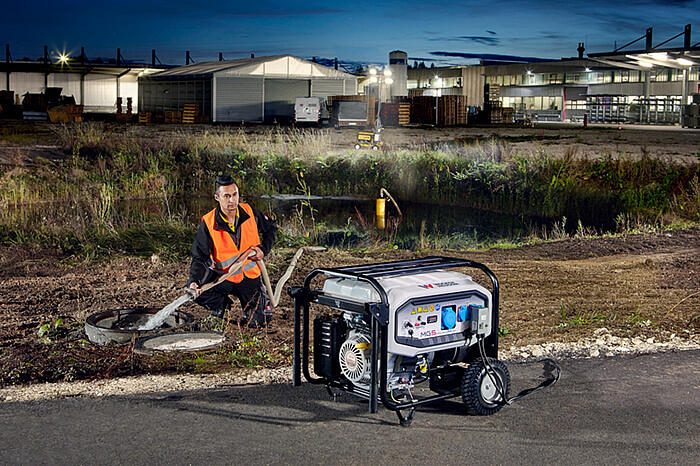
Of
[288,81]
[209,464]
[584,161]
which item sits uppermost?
[288,81]

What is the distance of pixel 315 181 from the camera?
27141mm

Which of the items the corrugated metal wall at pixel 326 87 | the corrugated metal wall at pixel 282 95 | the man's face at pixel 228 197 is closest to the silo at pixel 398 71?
the corrugated metal wall at pixel 326 87

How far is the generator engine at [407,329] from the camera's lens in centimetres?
549

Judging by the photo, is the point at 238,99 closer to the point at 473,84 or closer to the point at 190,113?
the point at 190,113

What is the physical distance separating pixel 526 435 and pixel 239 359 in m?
2.87

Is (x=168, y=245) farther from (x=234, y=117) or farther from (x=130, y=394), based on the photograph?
(x=234, y=117)

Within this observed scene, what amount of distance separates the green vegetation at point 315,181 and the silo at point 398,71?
880 inches

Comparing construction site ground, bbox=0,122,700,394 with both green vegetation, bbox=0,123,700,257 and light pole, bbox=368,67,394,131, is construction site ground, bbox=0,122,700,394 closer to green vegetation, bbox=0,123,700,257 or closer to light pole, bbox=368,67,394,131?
green vegetation, bbox=0,123,700,257

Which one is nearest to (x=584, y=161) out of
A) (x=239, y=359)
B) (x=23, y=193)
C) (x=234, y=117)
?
(x=23, y=193)

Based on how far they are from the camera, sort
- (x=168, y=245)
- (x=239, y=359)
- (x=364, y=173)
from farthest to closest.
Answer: (x=364, y=173), (x=168, y=245), (x=239, y=359)

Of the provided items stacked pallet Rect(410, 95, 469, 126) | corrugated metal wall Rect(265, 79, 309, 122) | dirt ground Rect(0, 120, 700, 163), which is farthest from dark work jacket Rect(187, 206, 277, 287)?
corrugated metal wall Rect(265, 79, 309, 122)

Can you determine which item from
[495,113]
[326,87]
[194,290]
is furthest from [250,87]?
[194,290]

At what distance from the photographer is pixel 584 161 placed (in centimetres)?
2353

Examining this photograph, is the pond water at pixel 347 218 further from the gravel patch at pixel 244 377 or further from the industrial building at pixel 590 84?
the industrial building at pixel 590 84
